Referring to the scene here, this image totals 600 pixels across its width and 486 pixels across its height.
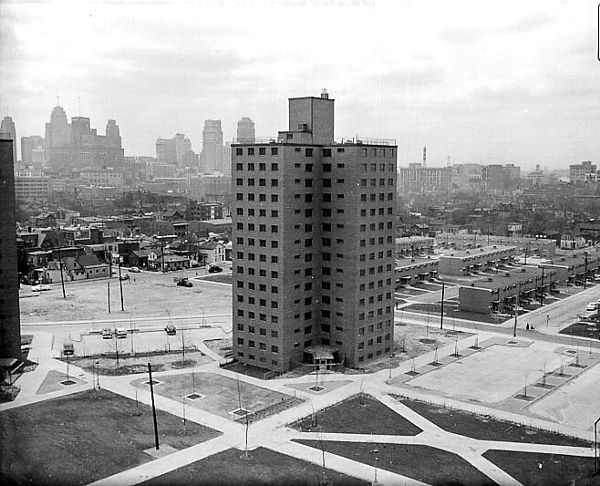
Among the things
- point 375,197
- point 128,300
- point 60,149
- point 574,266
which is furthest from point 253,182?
point 60,149

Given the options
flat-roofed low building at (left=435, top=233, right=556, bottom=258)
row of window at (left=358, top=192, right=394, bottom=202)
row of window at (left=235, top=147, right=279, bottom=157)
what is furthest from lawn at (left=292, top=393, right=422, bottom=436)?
flat-roofed low building at (left=435, top=233, right=556, bottom=258)

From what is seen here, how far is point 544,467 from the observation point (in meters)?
5.46

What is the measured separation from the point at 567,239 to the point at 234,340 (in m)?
15.3

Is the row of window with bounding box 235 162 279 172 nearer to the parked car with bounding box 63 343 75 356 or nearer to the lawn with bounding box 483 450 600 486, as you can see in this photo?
the parked car with bounding box 63 343 75 356

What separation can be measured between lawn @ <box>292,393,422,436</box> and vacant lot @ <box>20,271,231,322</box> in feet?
17.6

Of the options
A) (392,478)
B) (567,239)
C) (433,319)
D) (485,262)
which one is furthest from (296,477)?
(567,239)

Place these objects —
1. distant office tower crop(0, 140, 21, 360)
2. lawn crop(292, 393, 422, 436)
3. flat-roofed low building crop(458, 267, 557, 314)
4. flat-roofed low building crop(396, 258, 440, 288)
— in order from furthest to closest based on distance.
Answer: flat-roofed low building crop(396, 258, 440, 288)
flat-roofed low building crop(458, 267, 557, 314)
distant office tower crop(0, 140, 21, 360)
lawn crop(292, 393, 422, 436)

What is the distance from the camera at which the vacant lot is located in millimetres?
11719

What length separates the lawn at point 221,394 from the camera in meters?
6.86

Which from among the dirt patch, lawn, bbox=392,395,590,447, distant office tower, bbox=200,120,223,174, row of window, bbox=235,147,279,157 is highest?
distant office tower, bbox=200,120,223,174

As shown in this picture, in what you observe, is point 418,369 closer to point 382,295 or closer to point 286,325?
point 382,295

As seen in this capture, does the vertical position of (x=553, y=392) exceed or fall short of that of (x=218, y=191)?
it falls short

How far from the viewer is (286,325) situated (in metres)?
8.31

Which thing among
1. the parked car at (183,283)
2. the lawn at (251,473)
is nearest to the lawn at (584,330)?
the lawn at (251,473)
